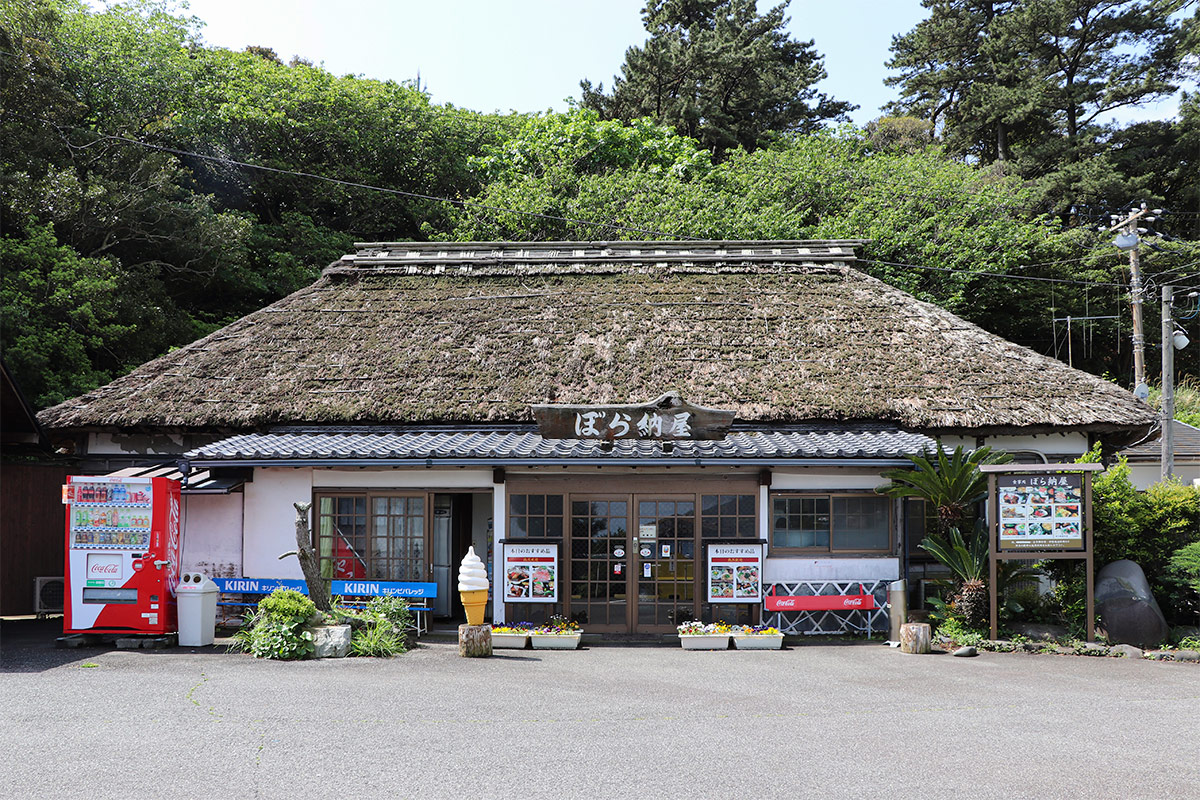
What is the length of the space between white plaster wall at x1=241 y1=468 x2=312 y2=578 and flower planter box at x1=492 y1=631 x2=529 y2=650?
3.18 meters

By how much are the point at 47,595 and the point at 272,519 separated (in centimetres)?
425

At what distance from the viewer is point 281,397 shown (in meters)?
11.8

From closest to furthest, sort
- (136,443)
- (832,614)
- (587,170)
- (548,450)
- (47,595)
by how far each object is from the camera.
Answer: (548,450) → (832,614) → (136,443) → (47,595) → (587,170)

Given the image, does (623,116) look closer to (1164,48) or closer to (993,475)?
(1164,48)

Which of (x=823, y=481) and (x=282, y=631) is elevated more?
(x=823, y=481)

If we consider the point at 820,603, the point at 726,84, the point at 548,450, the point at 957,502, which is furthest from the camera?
the point at 726,84

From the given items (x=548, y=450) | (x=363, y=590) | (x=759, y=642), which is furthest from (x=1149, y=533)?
(x=363, y=590)

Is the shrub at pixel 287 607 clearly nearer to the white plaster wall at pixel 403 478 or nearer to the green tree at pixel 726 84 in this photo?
the white plaster wall at pixel 403 478

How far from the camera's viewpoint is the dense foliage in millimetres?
16531

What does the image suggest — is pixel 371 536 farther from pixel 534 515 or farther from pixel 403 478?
pixel 534 515

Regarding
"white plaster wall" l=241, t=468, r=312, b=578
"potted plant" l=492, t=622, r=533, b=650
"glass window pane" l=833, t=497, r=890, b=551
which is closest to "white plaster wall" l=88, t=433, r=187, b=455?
"white plaster wall" l=241, t=468, r=312, b=578

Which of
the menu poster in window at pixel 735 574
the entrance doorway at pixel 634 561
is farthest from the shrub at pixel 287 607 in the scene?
the menu poster in window at pixel 735 574

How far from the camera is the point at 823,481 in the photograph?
35.6ft

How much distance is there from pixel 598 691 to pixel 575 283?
840cm
